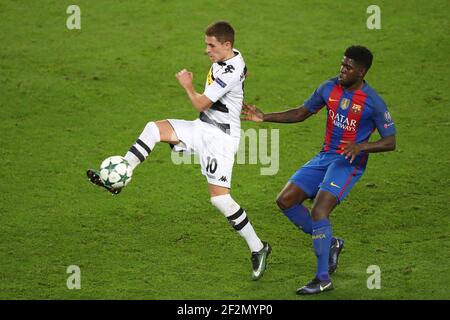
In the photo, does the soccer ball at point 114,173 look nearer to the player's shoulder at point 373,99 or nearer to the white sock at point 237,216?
the white sock at point 237,216

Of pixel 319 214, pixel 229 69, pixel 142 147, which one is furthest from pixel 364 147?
pixel 142 147

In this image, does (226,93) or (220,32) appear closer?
(220,32)

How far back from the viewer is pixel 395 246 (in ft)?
31.1

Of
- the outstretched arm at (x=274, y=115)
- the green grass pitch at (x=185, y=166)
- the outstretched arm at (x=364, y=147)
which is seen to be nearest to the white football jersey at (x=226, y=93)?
the outstretched arm at (x=274, y=115)

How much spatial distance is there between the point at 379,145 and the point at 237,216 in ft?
4.98

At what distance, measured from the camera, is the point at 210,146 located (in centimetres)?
862

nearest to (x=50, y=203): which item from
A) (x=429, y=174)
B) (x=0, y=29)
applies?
(x=429, y=174)

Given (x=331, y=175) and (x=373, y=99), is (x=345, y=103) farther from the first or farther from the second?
(x=331, y=175)

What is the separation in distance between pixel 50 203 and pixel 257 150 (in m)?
3.15

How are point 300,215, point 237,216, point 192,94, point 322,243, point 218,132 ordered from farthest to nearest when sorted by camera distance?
1. point 300,215
2. point 218,132
3. point 237,216
4. point 192,94
5. point 322,243

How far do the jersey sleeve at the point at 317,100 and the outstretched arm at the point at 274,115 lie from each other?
0.06m

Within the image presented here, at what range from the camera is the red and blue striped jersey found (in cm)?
845

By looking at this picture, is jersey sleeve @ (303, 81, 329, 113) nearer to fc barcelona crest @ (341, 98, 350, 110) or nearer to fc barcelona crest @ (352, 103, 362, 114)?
fc barcelona crest @ (341, 98, 350, 110)

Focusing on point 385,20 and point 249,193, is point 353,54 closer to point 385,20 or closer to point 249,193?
point 249,193
